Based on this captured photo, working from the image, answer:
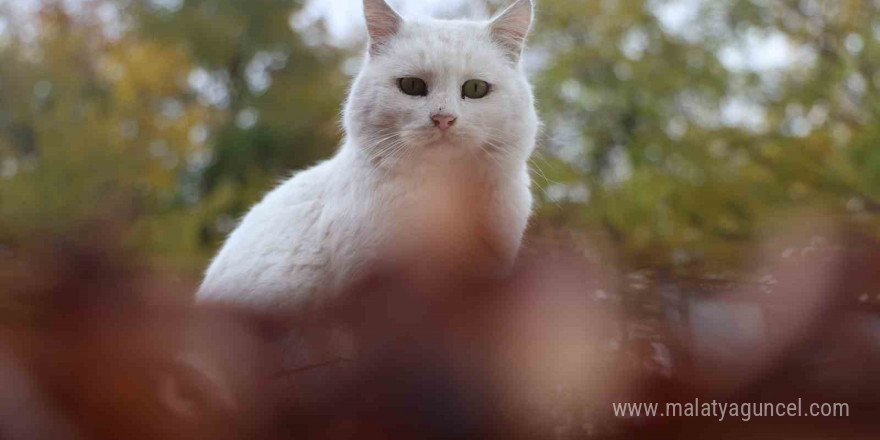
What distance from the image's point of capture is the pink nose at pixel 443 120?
1.13 metres

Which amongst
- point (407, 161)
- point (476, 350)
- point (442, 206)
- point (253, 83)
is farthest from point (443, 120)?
point (253, 83)

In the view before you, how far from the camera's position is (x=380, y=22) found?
1325mm

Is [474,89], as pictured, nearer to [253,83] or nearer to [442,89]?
[442,89]

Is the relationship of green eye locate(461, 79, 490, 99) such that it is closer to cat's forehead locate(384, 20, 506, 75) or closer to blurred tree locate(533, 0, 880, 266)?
cat's forehead locate(384, 20, 506, 75)

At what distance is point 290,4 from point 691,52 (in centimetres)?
344

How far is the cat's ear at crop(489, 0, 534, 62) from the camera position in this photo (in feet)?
4.31

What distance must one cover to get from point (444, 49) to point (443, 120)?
15 cm

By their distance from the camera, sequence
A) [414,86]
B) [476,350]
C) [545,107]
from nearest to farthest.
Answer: [476,350] < [414,86] < [545,107]

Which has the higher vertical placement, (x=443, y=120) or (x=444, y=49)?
(x=444, y=49)

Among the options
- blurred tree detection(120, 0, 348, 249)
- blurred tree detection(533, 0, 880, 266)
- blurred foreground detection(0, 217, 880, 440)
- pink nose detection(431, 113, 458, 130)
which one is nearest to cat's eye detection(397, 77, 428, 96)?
pink nose detection(431, 113, 458, 130)

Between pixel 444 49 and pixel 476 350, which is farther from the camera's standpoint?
pixel 444 49

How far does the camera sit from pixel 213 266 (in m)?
1.35

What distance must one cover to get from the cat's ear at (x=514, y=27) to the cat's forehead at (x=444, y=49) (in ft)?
0.07

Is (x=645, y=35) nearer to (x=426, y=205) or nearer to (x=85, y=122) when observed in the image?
(x=85, y=122)
